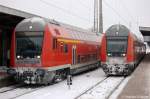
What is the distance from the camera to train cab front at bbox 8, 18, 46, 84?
1970cm

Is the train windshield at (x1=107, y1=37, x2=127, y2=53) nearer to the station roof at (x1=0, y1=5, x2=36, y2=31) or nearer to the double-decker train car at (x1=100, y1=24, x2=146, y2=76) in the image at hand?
the double-decker train car at (x1=100, y1=24, x2=146, y2=76)

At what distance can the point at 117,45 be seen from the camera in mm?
26109

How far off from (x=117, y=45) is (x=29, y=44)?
7.86 meters

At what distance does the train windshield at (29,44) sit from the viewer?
1985 cm

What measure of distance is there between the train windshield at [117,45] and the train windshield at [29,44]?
7.30 m

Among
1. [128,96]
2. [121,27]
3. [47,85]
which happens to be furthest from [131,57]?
[128,96]

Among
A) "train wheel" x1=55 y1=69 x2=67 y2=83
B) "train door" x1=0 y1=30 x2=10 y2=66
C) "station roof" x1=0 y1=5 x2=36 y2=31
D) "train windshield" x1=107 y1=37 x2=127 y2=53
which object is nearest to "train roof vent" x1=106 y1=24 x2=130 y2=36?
"train windshield" x1=107 y1=37 x2=127 y2=53

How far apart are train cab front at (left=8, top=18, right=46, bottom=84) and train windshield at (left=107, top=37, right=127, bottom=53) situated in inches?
278

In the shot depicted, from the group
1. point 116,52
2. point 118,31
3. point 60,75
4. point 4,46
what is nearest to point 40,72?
point 60,75

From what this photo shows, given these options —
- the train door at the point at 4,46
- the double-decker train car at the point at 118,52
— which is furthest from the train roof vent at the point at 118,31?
the train door at the point at 4,46

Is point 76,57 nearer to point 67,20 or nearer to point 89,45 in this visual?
point 89,45

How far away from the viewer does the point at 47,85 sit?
20.8 metres

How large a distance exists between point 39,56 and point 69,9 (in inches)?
710

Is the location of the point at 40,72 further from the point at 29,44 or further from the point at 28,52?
the point at 29,44
